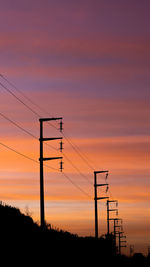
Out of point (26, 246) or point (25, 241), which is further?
point (25, 241)

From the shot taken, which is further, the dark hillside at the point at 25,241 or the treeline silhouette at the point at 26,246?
the dark hillside at the point at 25,241

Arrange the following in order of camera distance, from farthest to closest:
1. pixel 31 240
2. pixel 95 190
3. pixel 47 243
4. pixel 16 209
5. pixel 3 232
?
pixel 95 190 < pixel 16 209 < pixel 47 243 < pixel 31 240 < pixel 3 232

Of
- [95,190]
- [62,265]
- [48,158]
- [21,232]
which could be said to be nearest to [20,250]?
[62,265]

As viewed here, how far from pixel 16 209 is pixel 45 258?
1767 cm

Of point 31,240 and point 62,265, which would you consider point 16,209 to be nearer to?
point 31,240

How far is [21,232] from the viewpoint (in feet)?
127

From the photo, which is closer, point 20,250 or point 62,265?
point 20,250

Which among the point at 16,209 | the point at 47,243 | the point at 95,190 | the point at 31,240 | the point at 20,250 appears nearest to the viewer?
the point at 20,250

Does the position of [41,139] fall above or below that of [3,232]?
above

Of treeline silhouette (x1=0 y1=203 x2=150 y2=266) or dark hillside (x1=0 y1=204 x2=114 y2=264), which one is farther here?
dark hillside (x1=0 y1=204 x2=114 y2=264)

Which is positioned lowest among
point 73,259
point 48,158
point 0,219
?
point 73,259

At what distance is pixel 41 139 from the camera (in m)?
43.7

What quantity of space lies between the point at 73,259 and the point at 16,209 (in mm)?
12057

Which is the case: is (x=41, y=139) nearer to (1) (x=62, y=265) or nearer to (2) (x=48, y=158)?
(2) (x=48, y=158)
